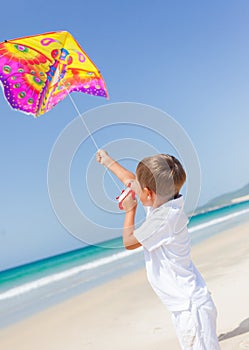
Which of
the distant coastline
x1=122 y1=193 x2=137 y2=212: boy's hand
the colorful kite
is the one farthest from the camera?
the distant coastline

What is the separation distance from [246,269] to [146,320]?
280 cm

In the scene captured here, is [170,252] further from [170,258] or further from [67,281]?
[67,281]

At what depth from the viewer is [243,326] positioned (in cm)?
468

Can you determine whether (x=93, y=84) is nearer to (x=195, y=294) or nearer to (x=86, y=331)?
(x=195, y=294)

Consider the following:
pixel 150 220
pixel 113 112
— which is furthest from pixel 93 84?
pixel 150 220

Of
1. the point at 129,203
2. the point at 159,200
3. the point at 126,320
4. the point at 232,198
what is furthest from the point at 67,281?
the point at 232,198

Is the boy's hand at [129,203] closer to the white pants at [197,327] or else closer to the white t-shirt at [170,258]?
the white t-shirt at [170,258]

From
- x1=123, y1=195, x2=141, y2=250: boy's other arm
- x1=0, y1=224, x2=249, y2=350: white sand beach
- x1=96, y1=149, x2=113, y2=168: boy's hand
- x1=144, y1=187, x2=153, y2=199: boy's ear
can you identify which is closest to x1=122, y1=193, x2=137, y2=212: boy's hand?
x1=123, y1=195, x2=141, y2=250: boy's other arm

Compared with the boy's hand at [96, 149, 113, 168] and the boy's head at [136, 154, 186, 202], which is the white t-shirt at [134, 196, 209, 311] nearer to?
the boy's head at [136, 154, 186, 202]

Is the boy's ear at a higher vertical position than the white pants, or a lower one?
higher

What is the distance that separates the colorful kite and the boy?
1.83 meters

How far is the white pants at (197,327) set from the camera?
2.33 meters

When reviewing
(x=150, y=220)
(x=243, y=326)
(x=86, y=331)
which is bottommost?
(x=86, y=331)

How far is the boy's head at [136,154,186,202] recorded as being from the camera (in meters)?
2.21
